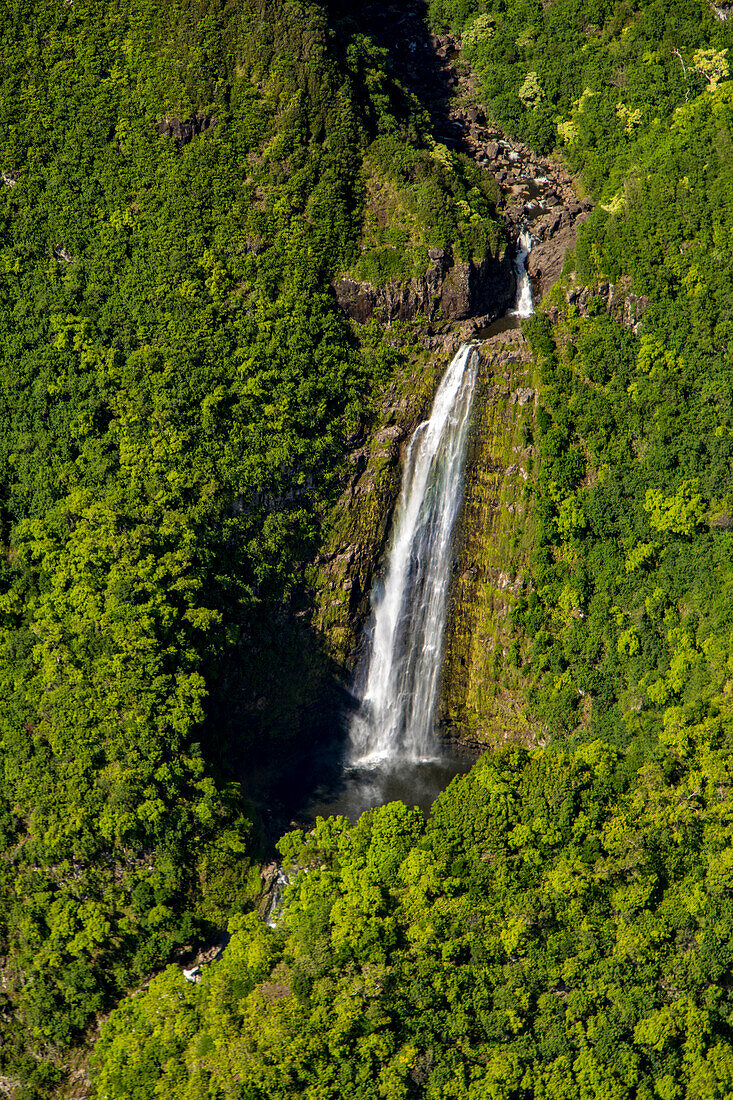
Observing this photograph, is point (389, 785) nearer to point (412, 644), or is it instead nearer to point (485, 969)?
point (412, 644)

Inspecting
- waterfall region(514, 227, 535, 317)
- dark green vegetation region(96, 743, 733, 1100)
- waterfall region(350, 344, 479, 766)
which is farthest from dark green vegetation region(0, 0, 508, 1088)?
dark green vegetation region(96, 743, 733, 1100)

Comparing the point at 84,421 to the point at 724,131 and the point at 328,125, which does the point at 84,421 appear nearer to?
the point at 328,125

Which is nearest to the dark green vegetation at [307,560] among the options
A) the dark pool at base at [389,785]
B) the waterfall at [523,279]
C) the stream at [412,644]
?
the waterfall at [523,279]

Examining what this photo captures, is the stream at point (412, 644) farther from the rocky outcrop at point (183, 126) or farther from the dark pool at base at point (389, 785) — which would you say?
the rocky outcrop at point (183, 126)

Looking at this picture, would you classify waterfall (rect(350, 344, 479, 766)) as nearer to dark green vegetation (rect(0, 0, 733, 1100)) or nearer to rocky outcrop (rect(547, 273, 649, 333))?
dark green vegetation (rect(0, 0, 733, 1100))

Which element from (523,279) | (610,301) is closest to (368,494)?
(523,279)

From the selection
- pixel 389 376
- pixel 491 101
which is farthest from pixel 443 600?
pixel 491 101
